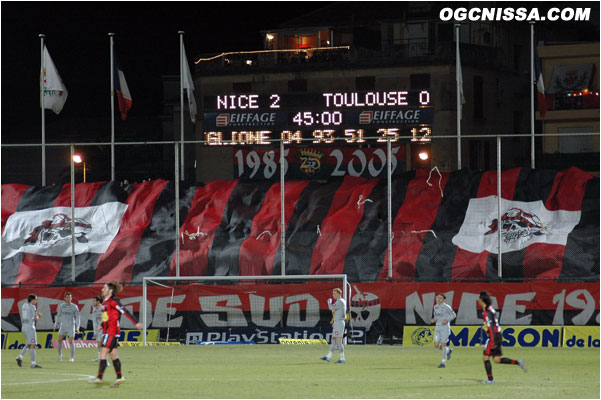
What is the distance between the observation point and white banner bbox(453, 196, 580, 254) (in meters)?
38.4

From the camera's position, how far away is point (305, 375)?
2373 cm

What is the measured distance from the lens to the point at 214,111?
4391cm

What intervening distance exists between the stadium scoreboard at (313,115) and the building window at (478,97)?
22.3 metres

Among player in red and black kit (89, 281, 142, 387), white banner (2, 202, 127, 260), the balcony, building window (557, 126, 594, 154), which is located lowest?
player in red and black kit (89, 281, 142, 387)

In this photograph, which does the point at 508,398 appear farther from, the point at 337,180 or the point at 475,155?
the point at 475,155

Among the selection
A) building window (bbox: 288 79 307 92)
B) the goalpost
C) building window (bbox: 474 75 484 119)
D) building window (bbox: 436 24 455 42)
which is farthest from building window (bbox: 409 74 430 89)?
the goalpost

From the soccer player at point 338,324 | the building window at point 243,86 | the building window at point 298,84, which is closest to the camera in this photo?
the soccer player at point 338,324

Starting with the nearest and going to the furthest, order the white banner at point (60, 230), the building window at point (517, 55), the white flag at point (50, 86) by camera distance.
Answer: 1. the white banner at point (60, 230)
2. the white flag at point (50, 86)
3. the building window at point (517, 55)

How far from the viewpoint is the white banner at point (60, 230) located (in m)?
41.3

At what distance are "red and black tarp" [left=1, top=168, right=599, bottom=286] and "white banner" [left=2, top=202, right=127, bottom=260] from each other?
0.13 feet

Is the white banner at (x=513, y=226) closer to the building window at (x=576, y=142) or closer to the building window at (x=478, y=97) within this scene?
the building window at (x=576, y=142)

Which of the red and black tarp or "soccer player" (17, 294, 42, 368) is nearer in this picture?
"soccer player" (17, 294, 42, 368)

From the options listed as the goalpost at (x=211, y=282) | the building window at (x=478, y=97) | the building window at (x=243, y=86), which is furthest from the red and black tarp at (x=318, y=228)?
the building window at (x=478, y=97)

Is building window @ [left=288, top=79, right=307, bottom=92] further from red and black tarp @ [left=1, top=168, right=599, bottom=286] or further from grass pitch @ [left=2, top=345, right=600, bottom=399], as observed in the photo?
grass pitch @ [left=2, top=345, right=600, bottom=399]
